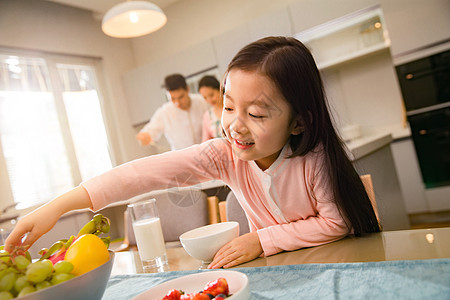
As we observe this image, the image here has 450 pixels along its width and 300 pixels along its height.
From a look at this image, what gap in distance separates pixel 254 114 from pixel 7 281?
1.53 ft

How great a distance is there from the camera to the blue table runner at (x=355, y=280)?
44cm

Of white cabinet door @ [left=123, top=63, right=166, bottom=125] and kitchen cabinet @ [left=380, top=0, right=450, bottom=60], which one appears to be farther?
white cabinet door @ [left=123, top=63, right=166, bottom=125]

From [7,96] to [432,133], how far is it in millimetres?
3582

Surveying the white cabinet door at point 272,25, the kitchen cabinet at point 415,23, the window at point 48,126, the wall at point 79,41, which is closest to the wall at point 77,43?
the wall at point 79,41

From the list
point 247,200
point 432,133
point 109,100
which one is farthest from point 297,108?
point 109,100

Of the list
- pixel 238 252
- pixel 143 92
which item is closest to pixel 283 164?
pixel 238 252

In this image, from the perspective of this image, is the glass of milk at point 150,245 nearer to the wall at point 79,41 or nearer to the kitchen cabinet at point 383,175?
the kitchen cabinet at point 383,175

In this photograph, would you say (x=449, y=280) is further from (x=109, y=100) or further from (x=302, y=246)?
(x=109, y=100)

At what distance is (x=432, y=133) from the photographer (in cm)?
286

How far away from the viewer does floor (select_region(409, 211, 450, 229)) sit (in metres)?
2.88

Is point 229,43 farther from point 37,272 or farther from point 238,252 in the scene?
point 37,272

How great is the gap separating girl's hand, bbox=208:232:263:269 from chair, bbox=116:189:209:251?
662mm

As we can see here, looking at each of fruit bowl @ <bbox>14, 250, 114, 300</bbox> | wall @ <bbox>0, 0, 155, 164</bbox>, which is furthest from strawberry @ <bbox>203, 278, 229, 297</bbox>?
wall @ <bbox>0, 0, 155, 164</bbox>

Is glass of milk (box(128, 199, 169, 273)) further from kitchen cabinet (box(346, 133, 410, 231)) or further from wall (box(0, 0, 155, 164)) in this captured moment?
wall (box(0, 0, 155, 164))
